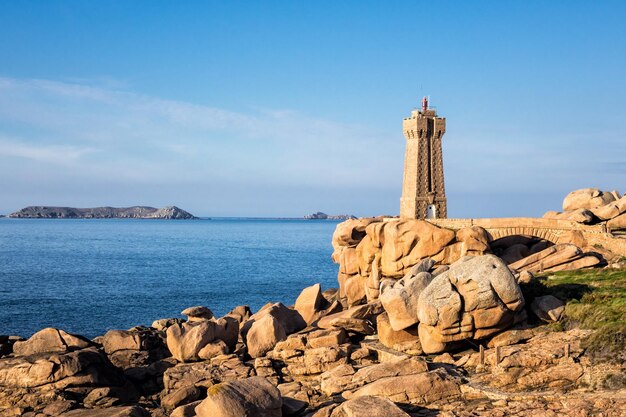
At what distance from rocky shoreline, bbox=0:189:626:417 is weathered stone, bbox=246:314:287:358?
0.08 m

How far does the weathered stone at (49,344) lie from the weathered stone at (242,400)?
1372 centimetres

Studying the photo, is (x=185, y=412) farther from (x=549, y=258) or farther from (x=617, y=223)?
(x=617, y=223)

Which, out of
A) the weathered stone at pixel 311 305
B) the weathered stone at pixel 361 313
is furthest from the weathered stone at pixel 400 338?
the weathered stone at pixel 311 305

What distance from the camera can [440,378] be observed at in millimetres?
30266

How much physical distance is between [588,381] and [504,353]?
431 cm

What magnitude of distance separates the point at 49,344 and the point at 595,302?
29.0 m

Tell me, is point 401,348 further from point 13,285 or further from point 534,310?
point 13,285

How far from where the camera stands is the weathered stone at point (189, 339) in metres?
39.9

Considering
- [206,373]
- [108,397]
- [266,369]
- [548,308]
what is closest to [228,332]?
[206,373]

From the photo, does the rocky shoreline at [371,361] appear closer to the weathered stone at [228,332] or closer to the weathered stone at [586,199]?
the weathered stone at [228,332]

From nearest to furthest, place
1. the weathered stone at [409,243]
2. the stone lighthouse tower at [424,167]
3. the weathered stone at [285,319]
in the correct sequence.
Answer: the weathered stone at [285,319] → the weathered stone at [409,243] → the stone lighthouse tower at [424,167]

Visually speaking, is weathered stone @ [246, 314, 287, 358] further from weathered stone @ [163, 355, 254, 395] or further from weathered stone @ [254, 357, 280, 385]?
weathered stone @ [254, 357, 280, 385]

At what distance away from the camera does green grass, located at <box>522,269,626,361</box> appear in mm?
29969

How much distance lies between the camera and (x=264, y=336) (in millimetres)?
40094
